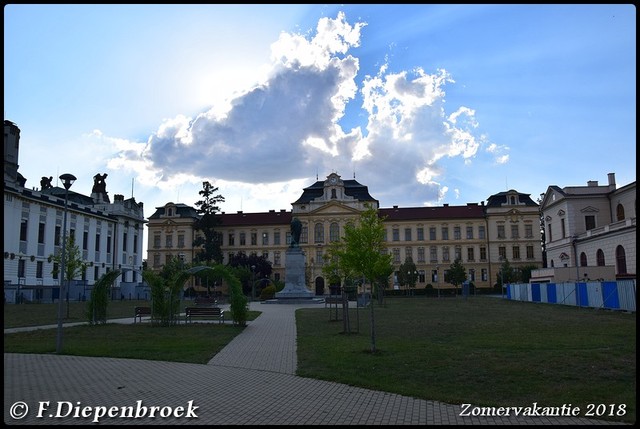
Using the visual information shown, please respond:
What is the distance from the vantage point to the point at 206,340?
16.7 metres

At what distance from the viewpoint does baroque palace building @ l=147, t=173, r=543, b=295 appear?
83.3m

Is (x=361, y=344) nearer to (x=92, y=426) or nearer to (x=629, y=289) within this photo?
(x=92, y=426)

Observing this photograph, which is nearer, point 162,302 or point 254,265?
point 162,302

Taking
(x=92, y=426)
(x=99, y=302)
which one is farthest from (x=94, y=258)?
(x=92, y=426)

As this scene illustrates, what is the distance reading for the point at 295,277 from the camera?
45.2 meters

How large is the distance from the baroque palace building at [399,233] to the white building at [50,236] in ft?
31.0

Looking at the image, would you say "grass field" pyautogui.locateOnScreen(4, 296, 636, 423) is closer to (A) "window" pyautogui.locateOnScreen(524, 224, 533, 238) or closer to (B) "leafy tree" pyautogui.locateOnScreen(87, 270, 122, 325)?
(B) "leafy tree" pyautogui.locateOnScreen(87, 270, 122, 325)

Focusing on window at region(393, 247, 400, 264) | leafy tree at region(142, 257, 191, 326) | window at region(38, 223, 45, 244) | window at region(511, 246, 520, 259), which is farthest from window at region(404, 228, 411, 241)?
leafy tree at region(142, 257, 191, 326)

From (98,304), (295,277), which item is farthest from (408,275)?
(98,304)

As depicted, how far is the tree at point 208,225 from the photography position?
3272 inches

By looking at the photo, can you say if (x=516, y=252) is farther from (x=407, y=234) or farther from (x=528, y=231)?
(x=407, y=234)

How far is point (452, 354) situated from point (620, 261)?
44.6 metres

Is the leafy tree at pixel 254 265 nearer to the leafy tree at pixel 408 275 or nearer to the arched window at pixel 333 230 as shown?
the arched window at pixel 333 230

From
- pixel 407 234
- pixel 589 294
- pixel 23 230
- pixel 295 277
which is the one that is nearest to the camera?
pixel 589 294
